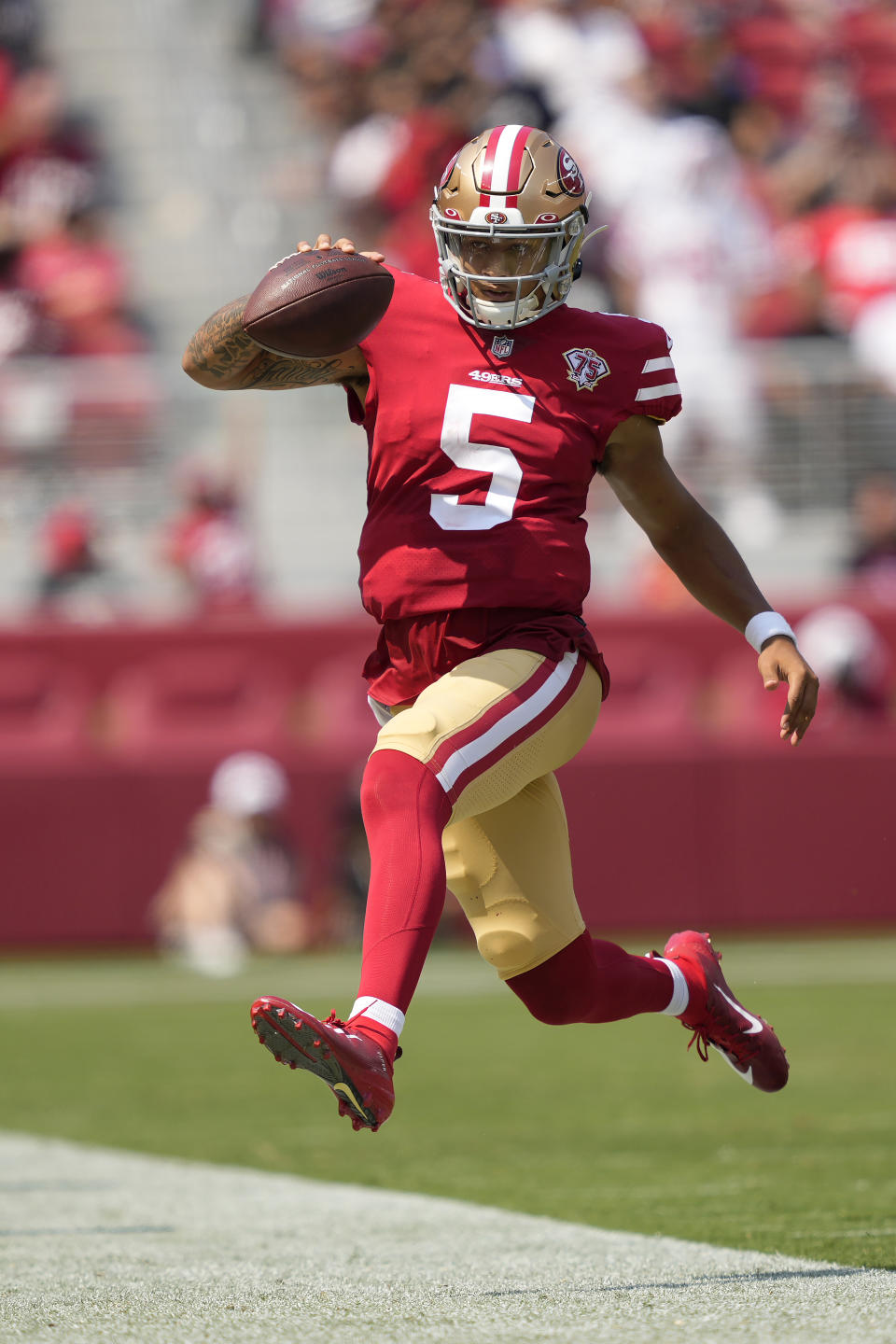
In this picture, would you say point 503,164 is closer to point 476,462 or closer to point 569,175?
point 569,175

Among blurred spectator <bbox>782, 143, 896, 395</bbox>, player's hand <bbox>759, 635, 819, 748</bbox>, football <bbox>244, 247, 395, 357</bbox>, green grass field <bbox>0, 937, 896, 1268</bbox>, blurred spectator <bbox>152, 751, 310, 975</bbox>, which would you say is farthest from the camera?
blurred spectator <bbox>782, 143, 896, 395</bbox>

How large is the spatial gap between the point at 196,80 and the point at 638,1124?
1092 centimetres

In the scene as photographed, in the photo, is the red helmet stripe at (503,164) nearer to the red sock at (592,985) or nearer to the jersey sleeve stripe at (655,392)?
the jersey sleeve stripe at (655,392)

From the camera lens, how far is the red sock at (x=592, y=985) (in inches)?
156

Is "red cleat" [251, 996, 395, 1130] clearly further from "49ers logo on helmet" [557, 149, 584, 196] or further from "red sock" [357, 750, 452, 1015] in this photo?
"49ers logo on helmet" [557, 149, 584, 196]

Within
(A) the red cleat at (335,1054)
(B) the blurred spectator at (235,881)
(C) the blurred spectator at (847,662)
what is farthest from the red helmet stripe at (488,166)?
(C) the blurred spectator at (847,662)

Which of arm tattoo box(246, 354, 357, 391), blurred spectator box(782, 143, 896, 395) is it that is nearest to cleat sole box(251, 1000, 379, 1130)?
arm tattoo box(246, 354, 357, 391)

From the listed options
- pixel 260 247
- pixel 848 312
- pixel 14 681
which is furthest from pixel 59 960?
pixel 848 312

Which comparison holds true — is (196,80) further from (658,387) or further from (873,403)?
(658,387)

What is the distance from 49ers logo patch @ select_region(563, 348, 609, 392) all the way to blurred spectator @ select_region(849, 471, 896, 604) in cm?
785

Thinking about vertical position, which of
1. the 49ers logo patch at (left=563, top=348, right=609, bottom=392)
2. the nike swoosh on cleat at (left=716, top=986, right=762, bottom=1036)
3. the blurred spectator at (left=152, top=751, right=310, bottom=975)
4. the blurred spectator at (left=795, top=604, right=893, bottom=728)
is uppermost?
the 49ers logo patch at (left=563, top=348, right=609, bottom=392)

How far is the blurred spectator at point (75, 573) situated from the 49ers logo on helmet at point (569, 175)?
765 cm

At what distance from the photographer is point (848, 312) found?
12.9 m

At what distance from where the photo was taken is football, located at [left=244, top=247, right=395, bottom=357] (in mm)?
3607
